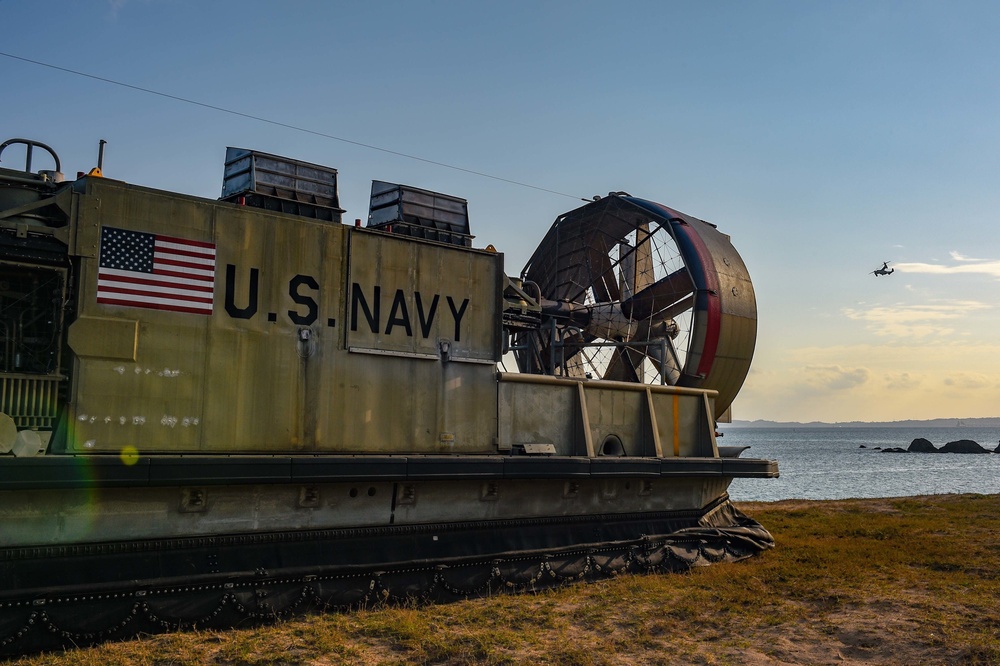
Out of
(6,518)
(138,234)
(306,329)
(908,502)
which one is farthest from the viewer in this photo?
(908,502)

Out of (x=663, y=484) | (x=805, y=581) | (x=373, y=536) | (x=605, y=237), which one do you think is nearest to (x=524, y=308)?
(x=663, y=484)

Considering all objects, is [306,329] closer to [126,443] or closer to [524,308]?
[126,443]

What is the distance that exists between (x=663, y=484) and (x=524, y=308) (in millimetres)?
3101

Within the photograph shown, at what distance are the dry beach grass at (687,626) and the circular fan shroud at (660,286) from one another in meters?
4.42

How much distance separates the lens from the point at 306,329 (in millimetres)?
9125

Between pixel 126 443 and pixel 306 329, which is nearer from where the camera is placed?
pixel 126 443

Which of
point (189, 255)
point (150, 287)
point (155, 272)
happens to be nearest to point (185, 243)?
point (189, 255)

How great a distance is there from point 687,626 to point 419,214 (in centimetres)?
559

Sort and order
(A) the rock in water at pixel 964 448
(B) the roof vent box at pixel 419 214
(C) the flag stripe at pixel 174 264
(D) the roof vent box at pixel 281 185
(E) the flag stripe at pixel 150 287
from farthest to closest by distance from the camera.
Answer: (A) the rock in water at pixel 964 448, (B) the roof vent box at pixel 419 214, (D) the roof vent box at pixel 281 185, (C) the flag stripe at pixel 174 264, (E) the flag stripe at pixel 150 287

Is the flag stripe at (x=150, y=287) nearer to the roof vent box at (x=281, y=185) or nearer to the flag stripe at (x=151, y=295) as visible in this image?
the flag stripe at (x=151, y=295)

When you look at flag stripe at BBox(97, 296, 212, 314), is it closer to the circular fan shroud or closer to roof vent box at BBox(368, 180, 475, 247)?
roof vent box at BBox(368, 180, 475, 247)

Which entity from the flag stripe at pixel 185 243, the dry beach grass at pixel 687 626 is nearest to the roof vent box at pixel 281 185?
the flag stripe at pixel 185 243

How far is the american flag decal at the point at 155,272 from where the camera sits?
802 centimetres

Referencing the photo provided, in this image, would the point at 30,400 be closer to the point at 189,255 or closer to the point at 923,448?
the point at 189,255
